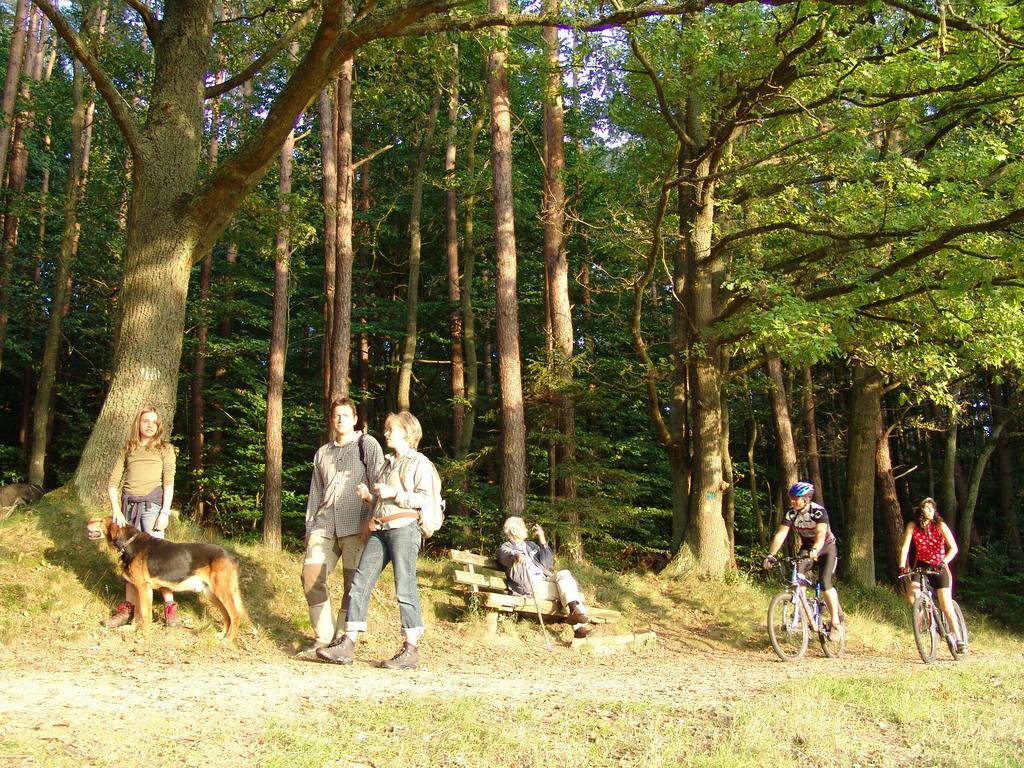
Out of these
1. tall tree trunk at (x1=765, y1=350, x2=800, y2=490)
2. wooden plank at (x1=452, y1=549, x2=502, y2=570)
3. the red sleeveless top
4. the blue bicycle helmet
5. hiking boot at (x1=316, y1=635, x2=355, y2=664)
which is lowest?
hiking boot at (x1=316, y1=635, x2=355, y2=664)

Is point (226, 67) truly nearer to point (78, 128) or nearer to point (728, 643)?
point (78, 128)

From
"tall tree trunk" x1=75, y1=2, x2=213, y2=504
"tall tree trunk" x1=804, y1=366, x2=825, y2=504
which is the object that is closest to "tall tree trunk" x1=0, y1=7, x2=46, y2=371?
"tall tree trunk" x1=75, y1=2, x2=213, y2=504

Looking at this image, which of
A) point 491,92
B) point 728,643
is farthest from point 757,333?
point 491,92

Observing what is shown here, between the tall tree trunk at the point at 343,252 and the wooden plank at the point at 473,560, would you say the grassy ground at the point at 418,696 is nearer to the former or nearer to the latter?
the wooden plank at the point at 473,560

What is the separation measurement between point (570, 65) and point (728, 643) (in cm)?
766

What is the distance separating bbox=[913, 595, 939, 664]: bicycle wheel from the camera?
9.62m

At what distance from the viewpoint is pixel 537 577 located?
31.4ft

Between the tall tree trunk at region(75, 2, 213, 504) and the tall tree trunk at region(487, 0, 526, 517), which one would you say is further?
the tall tree trunk at region(487, 0, 526, 517)

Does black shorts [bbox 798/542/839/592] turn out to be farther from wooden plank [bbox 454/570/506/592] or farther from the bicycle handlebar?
wooden plank [bbox 454/570/506/592]

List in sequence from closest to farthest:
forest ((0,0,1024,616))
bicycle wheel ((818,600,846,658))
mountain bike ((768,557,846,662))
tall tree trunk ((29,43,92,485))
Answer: forest ((0,0,1024,616)) < mountain bike ((768,557,846,662)) < bicycle wheel ((818,600,846,658)) < tall tree trunk ((29,43,92,485))

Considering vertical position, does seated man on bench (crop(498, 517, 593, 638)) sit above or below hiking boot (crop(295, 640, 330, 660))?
above

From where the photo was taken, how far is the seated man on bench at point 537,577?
937cm

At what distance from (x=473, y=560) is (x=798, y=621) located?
3660 mm

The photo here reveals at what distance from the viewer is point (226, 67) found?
42.4ft
